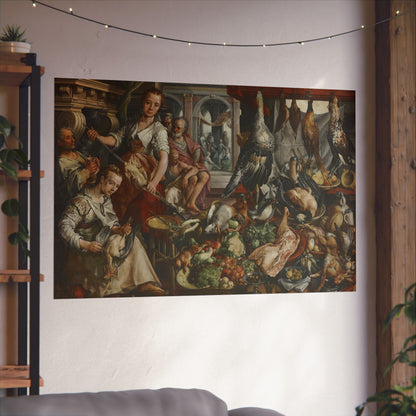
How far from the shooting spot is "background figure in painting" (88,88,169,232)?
3365mm

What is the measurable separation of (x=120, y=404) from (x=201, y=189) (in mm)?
1834

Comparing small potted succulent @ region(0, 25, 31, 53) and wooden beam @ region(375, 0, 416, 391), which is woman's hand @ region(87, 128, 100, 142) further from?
wooden beam @ region(375, 0, 416, 391)

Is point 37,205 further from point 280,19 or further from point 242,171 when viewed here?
point 280,19

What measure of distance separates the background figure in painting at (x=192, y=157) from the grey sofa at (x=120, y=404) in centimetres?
168

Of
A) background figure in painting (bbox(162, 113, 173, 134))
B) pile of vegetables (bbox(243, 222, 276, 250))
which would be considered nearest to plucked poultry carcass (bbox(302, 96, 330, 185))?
pile of vegetables (bbox(243, 222, 276, 250))

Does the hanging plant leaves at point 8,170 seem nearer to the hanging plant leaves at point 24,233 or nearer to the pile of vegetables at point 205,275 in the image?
the hanging plant leaves at point 24,233

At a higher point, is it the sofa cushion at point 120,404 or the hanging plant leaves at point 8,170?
the hanging plant leaves at point 8,170

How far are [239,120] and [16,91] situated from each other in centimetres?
129

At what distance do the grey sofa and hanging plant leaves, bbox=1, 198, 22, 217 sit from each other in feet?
3.98

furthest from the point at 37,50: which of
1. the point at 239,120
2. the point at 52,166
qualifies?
the point at 239,120

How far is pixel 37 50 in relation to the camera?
3.27m

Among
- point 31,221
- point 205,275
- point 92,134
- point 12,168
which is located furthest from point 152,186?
point 12,168

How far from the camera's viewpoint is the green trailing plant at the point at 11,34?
3.03m

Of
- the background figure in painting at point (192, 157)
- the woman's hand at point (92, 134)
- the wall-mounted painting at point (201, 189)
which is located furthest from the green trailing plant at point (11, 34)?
the background figure in painting at point (192, 157)
